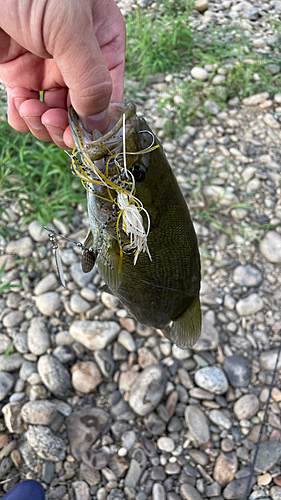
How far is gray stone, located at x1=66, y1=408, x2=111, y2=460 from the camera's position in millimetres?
2512

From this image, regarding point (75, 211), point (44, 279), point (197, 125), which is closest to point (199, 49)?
point (197, 125)

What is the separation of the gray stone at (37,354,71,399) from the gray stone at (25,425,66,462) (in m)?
0.26

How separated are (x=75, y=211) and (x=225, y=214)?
1.48 metres

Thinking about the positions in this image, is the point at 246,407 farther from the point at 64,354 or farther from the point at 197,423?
the point at 64,354

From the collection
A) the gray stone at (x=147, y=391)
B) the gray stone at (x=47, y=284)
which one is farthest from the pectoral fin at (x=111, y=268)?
the gray stone at (x=47, y=284)

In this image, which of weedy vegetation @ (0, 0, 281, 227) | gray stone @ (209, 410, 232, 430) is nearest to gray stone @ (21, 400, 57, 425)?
gray stone @ (209, 410, 232, 430)

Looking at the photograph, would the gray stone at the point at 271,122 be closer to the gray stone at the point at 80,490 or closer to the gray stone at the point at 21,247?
the gray stone at the point at 21,247

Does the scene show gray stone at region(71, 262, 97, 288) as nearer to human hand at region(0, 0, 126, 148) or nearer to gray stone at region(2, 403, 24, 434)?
gray stone at region(2, 403, 24, 434)

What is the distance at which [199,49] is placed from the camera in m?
4.95

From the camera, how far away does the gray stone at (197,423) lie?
8.28 feet

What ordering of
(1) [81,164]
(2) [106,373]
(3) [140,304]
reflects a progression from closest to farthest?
(1) [81,164], (3) [140,304], (2) [106,373]

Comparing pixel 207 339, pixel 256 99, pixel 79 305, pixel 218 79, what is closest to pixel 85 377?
pixel 79 305

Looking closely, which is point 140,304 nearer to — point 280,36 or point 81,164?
point 81,164

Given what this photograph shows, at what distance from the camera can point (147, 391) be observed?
2623mm
